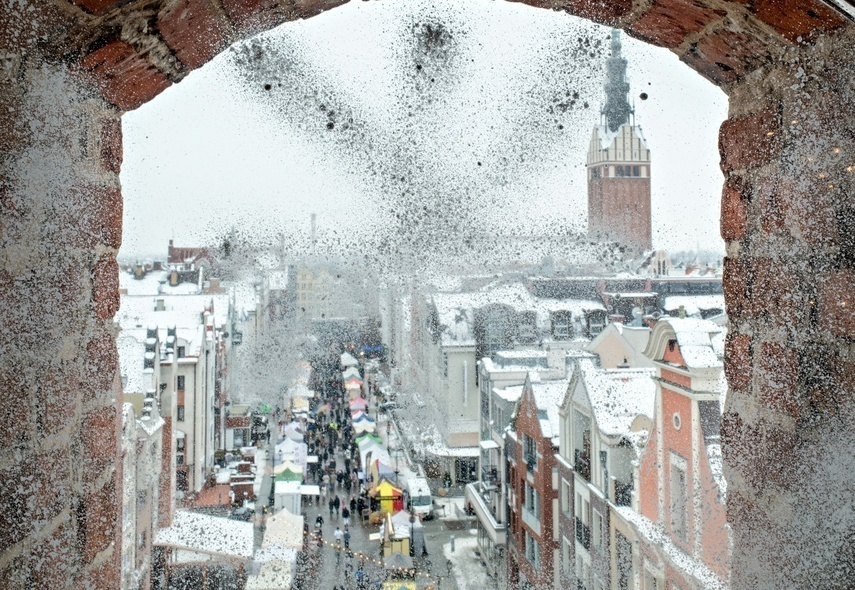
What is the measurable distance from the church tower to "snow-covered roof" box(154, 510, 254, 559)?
11.0ft

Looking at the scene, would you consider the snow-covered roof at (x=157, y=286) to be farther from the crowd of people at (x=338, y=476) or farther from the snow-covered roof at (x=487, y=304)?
the crowd of people at (x=338, y=476)

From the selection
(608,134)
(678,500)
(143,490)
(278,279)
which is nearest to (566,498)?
(678,500)

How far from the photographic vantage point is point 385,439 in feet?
38.9

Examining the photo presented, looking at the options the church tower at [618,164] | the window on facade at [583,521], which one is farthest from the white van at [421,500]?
the church tower at [618,164]

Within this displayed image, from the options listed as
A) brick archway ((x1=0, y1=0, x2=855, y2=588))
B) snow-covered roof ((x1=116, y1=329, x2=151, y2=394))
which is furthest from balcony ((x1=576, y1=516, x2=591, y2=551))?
brick archway ((x1=0, y1=0, x2=855, y2=588))

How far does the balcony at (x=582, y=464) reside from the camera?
16.5ft

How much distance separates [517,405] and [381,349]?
121 inches

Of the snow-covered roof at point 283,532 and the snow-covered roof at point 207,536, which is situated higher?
the snow-covered roof at point 207,536

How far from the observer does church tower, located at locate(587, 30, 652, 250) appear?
228 centimetres

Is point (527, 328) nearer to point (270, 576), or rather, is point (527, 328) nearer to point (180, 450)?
point (270, 576)

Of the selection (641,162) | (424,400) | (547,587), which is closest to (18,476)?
(641,162)

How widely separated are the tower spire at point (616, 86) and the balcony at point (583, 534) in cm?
338

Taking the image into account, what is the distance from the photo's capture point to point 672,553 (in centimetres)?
320

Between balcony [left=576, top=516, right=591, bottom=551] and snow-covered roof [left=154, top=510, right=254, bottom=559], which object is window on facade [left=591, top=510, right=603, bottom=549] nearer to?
balcony [left=576, top=516, right=591, bottom=551]
